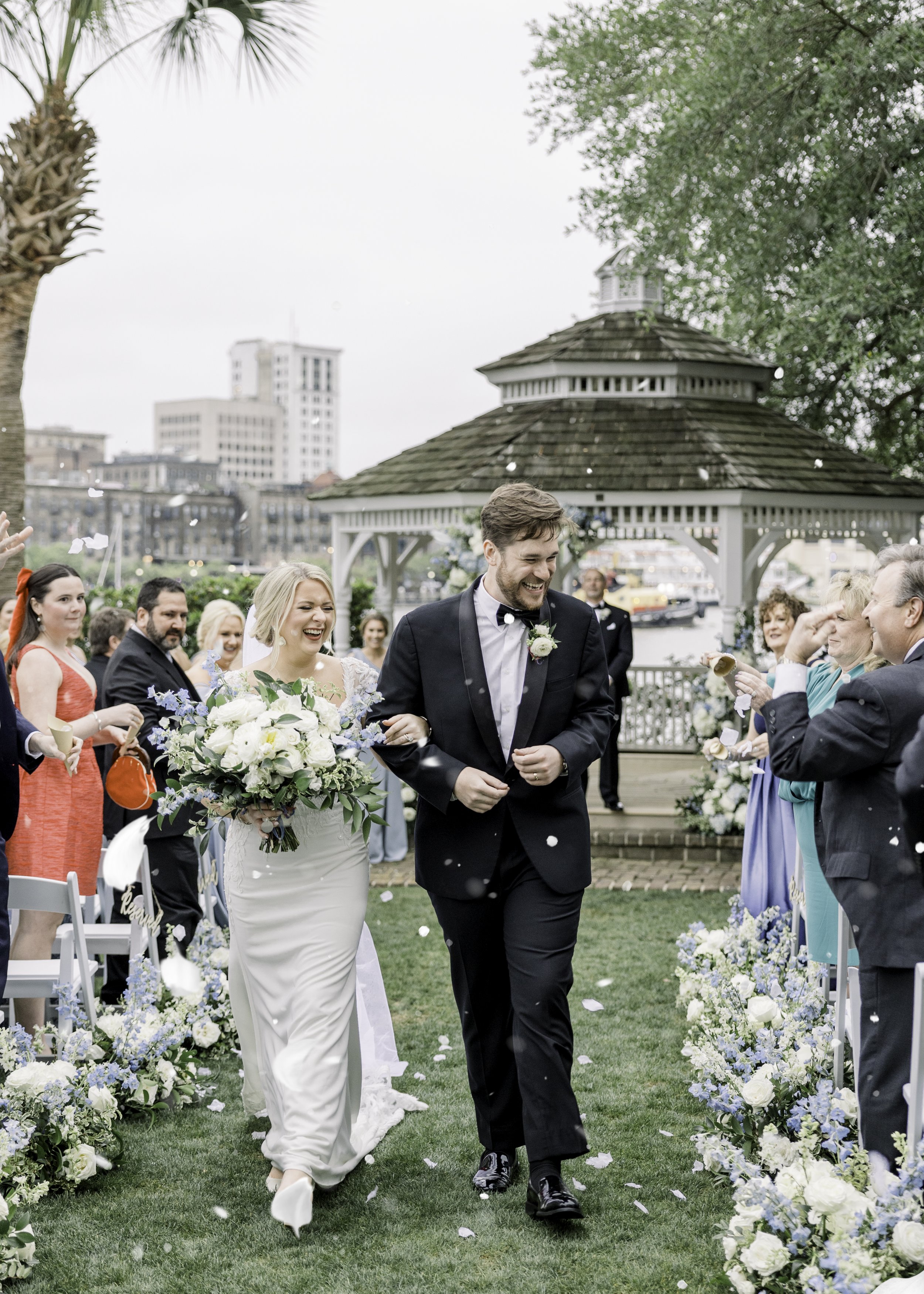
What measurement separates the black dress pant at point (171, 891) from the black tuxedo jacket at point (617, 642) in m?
6.30

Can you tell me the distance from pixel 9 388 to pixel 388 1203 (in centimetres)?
1136

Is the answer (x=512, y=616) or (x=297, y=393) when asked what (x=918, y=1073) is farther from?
(x=297, y=393)

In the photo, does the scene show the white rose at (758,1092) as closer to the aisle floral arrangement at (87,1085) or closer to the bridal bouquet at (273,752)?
the bridal bouquet at (273,752)

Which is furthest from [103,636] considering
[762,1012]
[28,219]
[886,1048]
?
[28,219]

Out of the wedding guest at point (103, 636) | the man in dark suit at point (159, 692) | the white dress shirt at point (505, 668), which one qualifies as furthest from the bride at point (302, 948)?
the wedding guest at point (103, 636)

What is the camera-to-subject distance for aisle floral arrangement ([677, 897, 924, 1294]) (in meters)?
3.38

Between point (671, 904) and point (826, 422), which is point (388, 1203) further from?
point (826, 422)

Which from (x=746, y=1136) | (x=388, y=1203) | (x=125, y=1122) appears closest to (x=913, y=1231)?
(x=746, y=1136)

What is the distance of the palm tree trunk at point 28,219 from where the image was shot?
13570 mm

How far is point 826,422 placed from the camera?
53.7 ft

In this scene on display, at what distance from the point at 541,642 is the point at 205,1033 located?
2.85 m

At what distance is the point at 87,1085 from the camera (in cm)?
483

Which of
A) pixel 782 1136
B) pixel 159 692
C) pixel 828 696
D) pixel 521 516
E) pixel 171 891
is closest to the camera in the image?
pixel 521 516

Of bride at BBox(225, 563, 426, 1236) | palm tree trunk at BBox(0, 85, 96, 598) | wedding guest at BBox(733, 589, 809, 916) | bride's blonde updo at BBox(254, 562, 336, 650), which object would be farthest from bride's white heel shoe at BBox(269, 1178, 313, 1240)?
palm tree trunk at BBox(0, 85, 96, 598)
